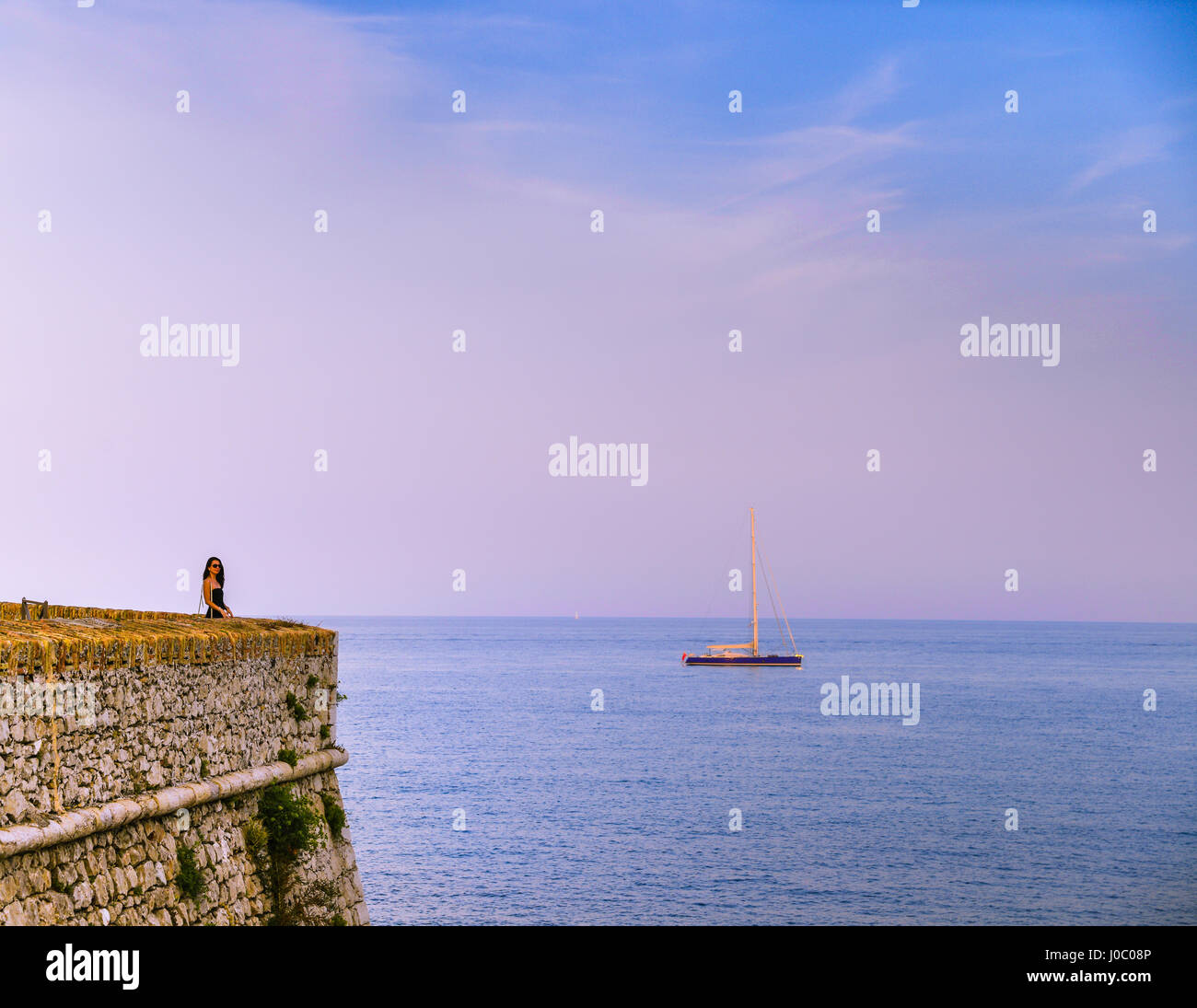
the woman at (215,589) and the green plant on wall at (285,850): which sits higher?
the woman at (215,589)

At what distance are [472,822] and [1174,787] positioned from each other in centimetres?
4160

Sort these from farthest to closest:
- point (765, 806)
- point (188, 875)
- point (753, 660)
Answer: point (753, 660)
point (765, 806)
point (188, 875)

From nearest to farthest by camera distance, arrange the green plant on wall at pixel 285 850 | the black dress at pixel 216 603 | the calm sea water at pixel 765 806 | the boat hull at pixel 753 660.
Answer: the green plant on wall at pixel 285 850 < the black dress at pixel 216 603 < the calm sea water at pixel 765 806 < the boat hull at pixel 753 660

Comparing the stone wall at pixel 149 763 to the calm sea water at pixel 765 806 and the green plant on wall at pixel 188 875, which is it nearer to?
the green plant on wall at pixel 188 875

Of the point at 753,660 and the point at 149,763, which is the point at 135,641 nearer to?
the point at 149,763

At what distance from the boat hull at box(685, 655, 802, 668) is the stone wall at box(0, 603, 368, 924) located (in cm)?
12394

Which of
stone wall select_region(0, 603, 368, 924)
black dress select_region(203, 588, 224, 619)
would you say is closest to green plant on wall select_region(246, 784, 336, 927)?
stone wall select_region(0, 603, 368, 924)

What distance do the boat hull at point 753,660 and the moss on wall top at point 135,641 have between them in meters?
123

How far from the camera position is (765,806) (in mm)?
58719

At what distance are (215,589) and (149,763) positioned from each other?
4.14m

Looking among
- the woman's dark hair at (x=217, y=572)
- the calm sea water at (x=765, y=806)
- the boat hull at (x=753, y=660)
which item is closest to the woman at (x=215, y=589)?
the woman's dark hair at (x=217, y=572)

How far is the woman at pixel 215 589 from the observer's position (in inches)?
513

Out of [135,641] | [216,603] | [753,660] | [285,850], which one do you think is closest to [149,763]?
[135,641]
